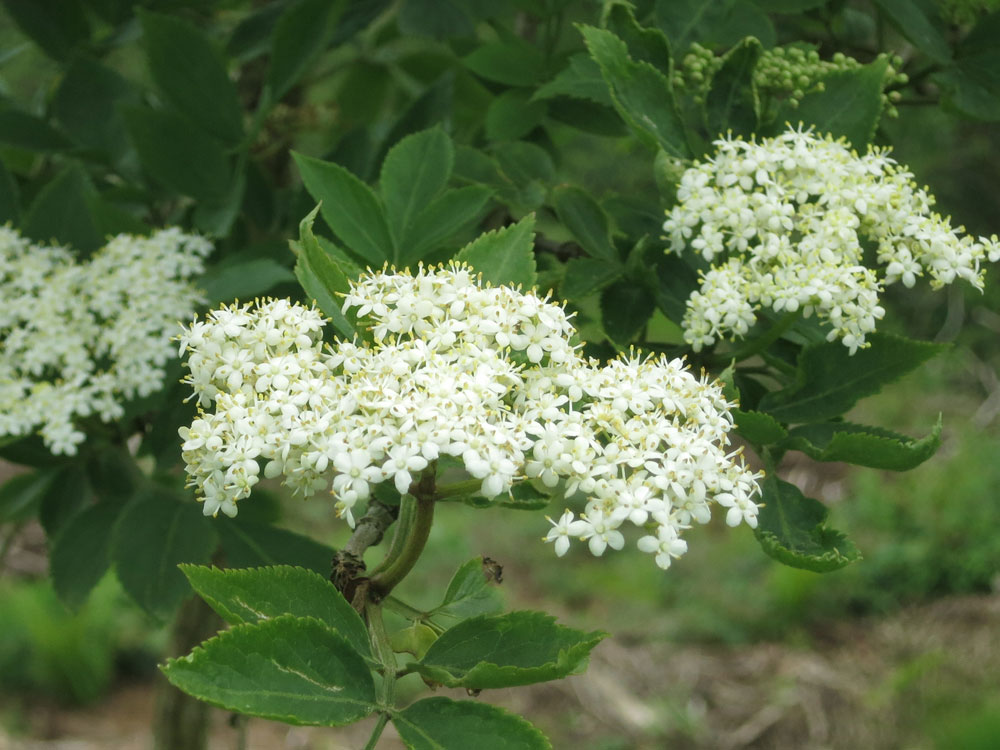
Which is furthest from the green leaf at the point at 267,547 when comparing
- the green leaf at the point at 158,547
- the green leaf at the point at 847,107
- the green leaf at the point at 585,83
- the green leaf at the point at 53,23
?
the green leaf at the point at 53,23

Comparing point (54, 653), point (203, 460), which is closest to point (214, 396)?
point (203, 460)

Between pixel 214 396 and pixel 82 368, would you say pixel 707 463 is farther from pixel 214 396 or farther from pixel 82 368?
pixel 82 368

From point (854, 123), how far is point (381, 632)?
0.83 m

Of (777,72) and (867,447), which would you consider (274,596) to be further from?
(777,72)

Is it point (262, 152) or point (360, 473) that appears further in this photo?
point (262, 152)

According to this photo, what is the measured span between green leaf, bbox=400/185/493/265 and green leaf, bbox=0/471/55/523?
871 millimetres

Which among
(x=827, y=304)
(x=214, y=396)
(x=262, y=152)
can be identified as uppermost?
(x=262, y=152)

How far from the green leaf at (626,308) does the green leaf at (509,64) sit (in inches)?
19.8

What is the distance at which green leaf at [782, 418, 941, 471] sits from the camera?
93 cm

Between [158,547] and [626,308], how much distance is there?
74 cm

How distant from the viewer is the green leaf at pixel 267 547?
1378 millimetres

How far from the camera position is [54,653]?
446 cm

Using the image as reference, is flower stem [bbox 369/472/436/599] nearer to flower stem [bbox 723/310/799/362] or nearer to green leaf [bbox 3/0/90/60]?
flower stem [bbox 723/310/799/362]

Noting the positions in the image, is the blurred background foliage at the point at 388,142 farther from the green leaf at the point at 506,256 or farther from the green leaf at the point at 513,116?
the green leaf at the point at 506,256
